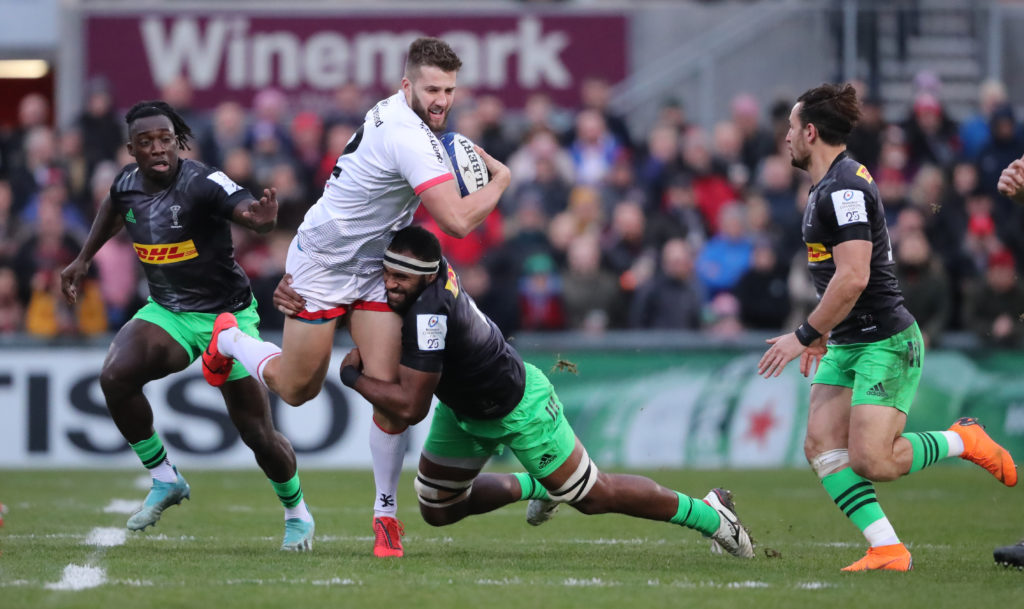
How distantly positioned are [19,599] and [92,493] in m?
5.80

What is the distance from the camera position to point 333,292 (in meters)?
7.62

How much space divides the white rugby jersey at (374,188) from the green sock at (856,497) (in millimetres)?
2636

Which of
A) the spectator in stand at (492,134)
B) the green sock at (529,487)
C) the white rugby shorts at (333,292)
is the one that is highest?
the spectator in stand at (492,134)

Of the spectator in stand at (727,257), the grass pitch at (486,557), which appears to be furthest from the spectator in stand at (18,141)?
the spectator in stand at (727,257)

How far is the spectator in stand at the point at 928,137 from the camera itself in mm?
16922

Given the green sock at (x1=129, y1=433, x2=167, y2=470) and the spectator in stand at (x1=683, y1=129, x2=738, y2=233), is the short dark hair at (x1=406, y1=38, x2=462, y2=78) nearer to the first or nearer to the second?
the green sock at (x1=129, y1=433, x2=167, y2=470)

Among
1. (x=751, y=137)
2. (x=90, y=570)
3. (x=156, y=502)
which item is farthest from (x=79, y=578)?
(x=751, y=137)

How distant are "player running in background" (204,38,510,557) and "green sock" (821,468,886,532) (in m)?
2.36

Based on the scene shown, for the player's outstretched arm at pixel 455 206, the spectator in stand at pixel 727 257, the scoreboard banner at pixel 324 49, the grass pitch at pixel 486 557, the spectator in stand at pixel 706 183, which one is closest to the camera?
the grass pitch at pixel 486 557

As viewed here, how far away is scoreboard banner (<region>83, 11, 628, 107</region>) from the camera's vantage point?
19.4 m

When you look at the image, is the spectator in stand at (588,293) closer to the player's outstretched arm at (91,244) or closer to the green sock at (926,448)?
the player's outstretched arm at (91,244)

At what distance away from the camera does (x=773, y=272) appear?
48.4 ft

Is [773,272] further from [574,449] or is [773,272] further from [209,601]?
[209,601]

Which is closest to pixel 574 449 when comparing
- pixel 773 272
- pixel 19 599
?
pixel 19 599
